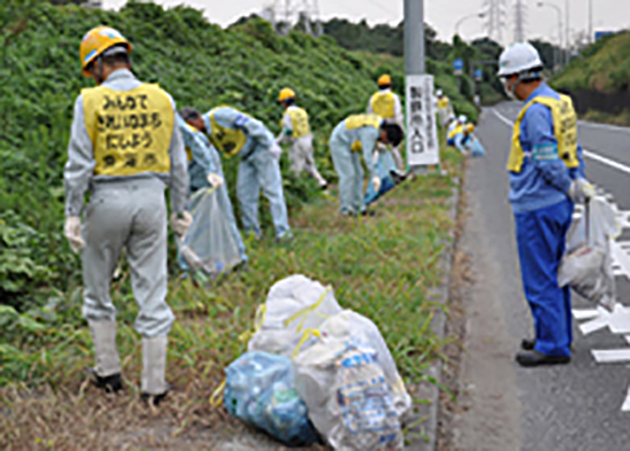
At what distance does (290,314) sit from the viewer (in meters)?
4.47

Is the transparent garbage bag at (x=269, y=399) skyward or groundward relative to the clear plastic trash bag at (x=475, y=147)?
groundward

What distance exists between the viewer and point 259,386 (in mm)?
4148

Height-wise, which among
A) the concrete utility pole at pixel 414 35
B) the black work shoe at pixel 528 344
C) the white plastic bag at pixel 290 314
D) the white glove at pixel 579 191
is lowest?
the black work shoe at pixel 528 344

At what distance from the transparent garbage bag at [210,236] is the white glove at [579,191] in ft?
9.43

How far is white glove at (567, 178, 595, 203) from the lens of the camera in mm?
5344

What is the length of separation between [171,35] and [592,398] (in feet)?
62.3

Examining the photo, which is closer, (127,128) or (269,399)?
(269,399)

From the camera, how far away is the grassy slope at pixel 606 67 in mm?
47562

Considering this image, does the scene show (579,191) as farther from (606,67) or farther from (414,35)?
(606,67)

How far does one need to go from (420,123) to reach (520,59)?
9.48m

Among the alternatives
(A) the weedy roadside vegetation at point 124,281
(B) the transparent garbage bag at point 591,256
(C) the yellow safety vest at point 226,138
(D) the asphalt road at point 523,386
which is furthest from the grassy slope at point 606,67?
(B) the transparent garbage bag at point 591,256

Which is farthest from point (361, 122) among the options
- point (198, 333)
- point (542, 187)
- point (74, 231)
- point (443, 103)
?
point (443, 103)

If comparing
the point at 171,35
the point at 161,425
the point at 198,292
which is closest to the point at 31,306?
the point at 198,292

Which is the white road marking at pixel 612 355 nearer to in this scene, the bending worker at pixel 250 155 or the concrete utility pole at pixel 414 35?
the bending worker at pixel 250 155
